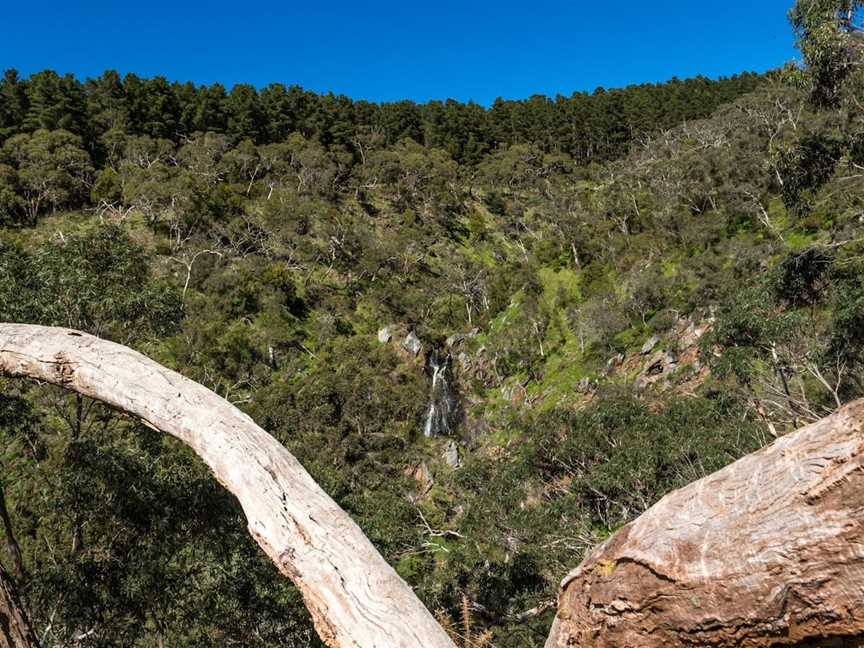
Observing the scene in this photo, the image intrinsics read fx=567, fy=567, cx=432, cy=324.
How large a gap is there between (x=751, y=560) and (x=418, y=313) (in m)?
31.3

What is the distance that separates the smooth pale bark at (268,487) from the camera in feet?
5.83

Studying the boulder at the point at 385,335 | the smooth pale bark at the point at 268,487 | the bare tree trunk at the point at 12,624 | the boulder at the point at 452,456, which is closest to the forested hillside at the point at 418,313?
the boulder at the point at 385,335

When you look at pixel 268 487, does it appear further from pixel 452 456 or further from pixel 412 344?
pixel 412 344

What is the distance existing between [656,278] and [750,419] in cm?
1326

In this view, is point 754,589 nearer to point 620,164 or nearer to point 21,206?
point 21,206

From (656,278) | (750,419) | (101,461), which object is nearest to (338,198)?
(656,278)

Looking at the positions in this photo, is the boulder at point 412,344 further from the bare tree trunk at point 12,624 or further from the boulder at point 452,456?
the bare tree trunk at point 12,624

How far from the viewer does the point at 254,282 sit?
2870cm

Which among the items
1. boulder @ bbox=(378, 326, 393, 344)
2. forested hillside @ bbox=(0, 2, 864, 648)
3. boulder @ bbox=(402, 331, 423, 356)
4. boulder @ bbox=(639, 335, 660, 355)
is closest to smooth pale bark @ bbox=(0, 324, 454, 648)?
forested hillside @ bbox=(0, 2, 864, 648)

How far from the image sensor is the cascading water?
87.5 ft

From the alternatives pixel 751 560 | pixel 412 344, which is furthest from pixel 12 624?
pixel 412 344

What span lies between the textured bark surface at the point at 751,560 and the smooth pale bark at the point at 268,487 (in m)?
0.60

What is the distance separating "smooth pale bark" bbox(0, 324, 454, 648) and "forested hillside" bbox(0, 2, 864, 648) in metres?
1.57

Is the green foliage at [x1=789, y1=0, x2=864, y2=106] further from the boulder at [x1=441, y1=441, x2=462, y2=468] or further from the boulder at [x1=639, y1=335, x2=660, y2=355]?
the boulder at [x1=441, y1=441, x2=462, y2=468]
